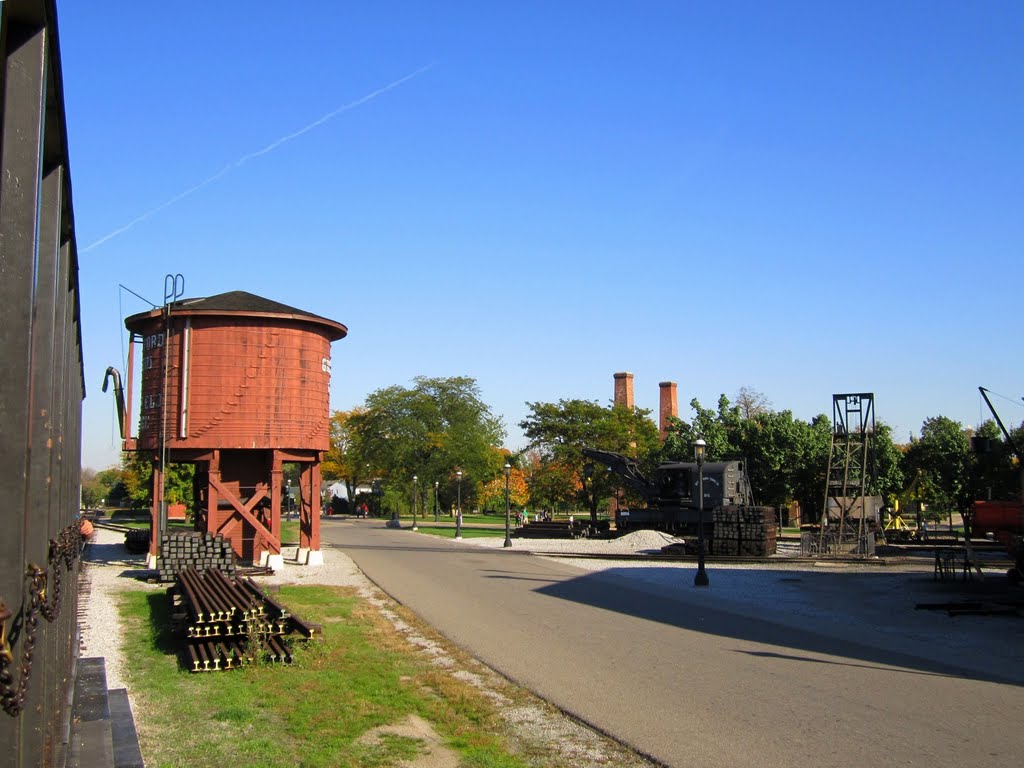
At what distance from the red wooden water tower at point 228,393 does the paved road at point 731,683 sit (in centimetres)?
782

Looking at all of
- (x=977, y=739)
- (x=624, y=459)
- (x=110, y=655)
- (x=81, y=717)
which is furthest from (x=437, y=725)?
(x=624, y=459)

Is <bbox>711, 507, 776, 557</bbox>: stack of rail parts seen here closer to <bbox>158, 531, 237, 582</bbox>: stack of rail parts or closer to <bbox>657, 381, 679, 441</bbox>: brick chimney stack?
<bbox>158, 531, 237, 582</bbox>: stack of rail parts

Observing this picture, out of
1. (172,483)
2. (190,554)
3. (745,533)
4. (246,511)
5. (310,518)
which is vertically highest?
(172,483)

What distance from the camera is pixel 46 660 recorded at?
3889mm

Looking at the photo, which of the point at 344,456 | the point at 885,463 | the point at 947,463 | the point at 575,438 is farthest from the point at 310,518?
the point at 344,456

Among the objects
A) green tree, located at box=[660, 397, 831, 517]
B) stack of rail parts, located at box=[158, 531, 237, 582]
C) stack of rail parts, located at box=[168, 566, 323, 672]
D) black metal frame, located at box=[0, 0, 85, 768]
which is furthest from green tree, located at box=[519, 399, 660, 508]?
black metal frame, located at box=[0, 0, 85, 768]

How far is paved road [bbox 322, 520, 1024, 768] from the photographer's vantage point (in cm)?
765

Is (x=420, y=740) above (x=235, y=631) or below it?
below

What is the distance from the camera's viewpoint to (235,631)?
1166 cm

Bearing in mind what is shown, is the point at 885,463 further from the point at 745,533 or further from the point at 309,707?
the point at 309,707

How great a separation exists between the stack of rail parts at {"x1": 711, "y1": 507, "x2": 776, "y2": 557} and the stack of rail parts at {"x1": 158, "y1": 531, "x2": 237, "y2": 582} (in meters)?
17.4

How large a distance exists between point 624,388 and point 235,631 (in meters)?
65.5

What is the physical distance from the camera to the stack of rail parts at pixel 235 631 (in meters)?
11.1

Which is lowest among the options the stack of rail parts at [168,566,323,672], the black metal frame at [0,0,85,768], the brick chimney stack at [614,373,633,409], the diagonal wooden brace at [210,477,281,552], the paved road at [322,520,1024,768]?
the paved road at [322,520,1024,768]
